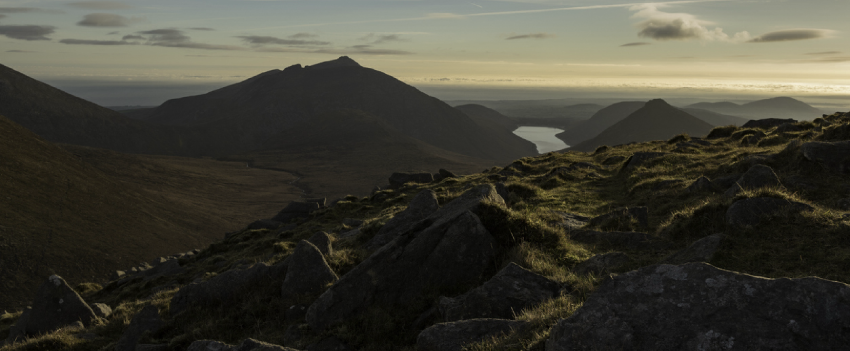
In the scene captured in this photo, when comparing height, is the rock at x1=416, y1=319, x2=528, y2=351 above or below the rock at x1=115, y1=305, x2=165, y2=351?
above

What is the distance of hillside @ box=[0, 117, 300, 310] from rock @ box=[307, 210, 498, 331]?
58.9m

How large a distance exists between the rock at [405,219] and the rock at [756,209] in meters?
9.44

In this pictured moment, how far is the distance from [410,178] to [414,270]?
156 feet

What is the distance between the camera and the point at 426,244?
10781 mm

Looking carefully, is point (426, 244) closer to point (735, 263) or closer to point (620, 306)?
point (620, 306)

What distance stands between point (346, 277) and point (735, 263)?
822 cm

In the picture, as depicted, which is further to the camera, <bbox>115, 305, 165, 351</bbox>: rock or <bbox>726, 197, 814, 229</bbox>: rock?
<bbox>115, 305, 165, 351</bbox>: rock

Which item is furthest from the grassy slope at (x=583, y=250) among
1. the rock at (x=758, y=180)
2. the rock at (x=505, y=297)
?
the rock at (x=758, y=180)

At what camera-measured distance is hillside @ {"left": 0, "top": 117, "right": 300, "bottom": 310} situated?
2352 inches

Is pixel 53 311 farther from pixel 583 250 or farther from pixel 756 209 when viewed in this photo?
pixel 756 209

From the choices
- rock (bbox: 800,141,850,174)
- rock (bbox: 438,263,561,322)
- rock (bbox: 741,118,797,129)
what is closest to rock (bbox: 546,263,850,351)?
rock (bbox: 438,263,561,322)

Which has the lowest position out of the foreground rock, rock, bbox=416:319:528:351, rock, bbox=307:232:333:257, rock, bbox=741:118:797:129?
the foreground rock

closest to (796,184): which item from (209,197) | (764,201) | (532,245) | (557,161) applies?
(764,201)

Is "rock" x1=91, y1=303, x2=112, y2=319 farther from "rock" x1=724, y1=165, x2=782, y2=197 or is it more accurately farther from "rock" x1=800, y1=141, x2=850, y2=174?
"rock" x1=800, y1=141, x2=850, y2=174
